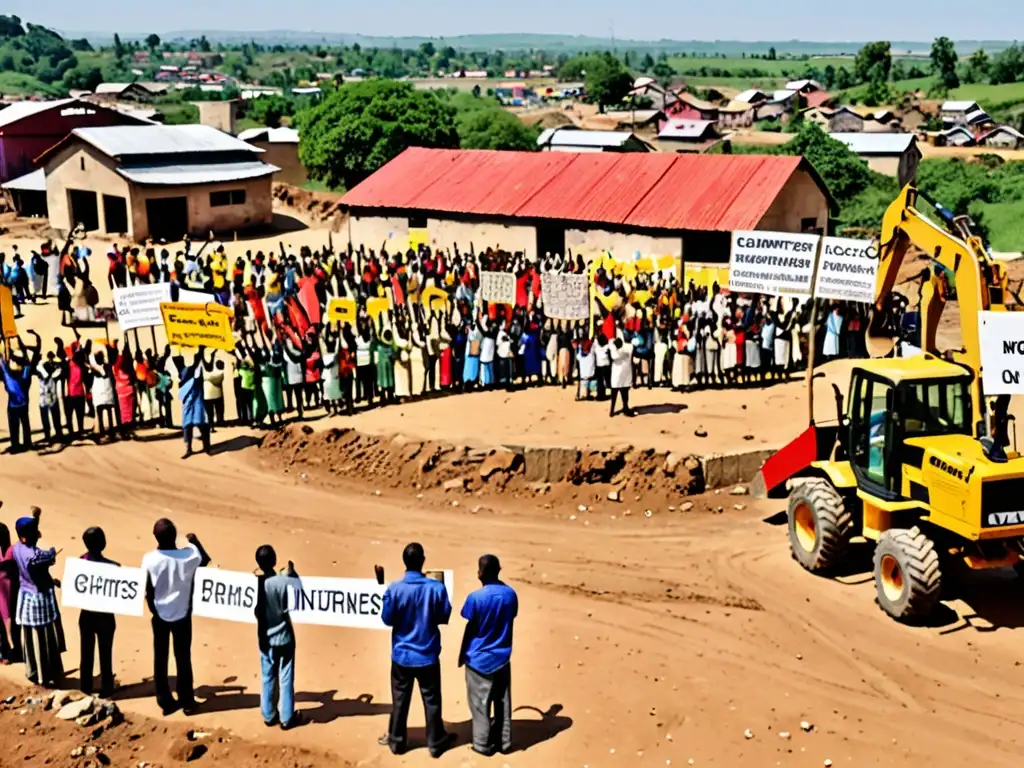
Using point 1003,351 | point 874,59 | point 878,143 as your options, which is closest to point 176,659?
point 1003,351

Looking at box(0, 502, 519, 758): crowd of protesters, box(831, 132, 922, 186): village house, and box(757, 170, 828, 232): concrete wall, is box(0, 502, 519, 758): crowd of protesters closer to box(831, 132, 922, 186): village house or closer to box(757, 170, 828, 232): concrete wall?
box(757, 170, 828, 232): concrete wall

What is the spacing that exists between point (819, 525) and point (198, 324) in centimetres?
1074

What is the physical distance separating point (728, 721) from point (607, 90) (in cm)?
11293

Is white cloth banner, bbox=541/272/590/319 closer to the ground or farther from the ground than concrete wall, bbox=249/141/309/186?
farther from the ground

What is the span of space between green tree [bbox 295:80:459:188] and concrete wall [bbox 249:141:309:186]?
19.0 ft

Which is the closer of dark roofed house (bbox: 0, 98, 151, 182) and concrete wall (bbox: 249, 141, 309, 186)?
dark roofed house (bbox: 0, 98, 151, 182)

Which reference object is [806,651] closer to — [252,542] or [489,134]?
[252,542]

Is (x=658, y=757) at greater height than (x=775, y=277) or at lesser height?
lesser

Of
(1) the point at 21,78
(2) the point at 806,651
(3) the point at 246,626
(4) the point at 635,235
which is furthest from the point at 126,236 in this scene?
(1) the point at 21,78

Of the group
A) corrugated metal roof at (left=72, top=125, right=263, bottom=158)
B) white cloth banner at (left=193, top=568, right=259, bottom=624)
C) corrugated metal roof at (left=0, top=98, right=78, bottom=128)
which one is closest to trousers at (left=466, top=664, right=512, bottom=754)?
white cloth banner at (left=193, top=568, right=259, bottom=624)

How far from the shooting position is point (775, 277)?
727 inches

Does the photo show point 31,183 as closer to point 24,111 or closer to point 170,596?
point 24,111

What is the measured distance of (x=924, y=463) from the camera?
12344 millimetres

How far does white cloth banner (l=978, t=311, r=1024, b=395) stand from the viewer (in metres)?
11.6
